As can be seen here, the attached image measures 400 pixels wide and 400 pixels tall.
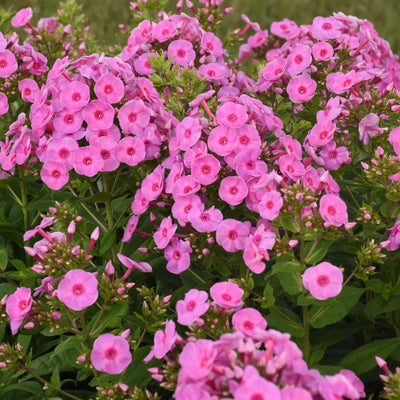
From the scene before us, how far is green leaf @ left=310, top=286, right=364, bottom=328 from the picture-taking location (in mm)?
2252

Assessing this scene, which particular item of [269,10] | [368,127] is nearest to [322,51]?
[368,127]

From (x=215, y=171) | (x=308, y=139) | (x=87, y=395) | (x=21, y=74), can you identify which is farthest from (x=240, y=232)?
(x=21, y=74)

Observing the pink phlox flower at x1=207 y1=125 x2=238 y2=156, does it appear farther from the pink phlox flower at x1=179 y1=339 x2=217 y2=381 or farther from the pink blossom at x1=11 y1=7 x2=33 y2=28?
the pink blossom at x1=11 y1=7 x2=33 y2=28

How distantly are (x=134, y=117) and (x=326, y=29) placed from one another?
3.64ft

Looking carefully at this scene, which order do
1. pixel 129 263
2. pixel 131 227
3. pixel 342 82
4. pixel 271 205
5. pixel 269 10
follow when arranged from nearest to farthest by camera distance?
1. pixel 271 205
2. pixel 129 263
3. pixel 131 227
4. pixel 342 82
5. pixel 269 10

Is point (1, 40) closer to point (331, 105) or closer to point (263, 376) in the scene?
point (331, 105)

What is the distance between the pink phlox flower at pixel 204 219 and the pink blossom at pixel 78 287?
1.49 feet

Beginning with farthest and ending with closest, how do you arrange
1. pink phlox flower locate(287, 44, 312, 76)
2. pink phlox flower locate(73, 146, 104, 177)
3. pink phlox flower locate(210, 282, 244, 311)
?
pink phlox flower locate(287, 44, 312, 76), pink phlox flower locate(73, 146, 104, 177), pink phlox flower locate(210, 282, 244, 311)

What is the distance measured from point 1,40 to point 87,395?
1.62 metres

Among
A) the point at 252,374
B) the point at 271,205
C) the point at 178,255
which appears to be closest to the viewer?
the point at 252,374

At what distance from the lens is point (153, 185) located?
242 cm

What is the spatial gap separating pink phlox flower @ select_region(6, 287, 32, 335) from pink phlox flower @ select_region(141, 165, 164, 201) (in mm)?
550

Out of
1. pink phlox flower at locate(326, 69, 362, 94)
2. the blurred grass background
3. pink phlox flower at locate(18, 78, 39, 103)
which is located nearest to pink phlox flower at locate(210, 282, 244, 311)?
pink phlox flower at locate(326, 69, 362, 94)

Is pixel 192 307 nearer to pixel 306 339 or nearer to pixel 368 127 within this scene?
pixel 306 339
